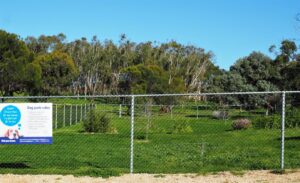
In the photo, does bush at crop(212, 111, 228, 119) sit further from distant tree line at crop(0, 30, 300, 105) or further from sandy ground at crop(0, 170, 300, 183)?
sandy ground at crop(0, 170, 300, 183)

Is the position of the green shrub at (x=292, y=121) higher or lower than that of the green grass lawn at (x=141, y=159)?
higher

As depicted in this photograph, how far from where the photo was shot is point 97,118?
28.0m

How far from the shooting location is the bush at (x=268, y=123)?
93.1 ft

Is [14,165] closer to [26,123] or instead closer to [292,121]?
[26,123]

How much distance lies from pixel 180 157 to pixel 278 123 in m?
15.3

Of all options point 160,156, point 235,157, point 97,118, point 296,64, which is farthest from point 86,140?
point 296,64

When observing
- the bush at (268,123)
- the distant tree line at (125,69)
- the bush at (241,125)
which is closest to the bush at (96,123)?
the bush at (241,125)

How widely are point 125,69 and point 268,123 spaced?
168ft

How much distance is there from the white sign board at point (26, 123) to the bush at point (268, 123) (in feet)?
60.7

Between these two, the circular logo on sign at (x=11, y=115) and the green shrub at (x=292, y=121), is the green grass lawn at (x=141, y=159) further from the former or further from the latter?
the green shrub at (x=292, y=121)

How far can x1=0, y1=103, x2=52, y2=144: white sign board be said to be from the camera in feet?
38.5

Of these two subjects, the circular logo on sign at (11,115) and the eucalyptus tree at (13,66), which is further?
the eucalyptus tree at (13,66)

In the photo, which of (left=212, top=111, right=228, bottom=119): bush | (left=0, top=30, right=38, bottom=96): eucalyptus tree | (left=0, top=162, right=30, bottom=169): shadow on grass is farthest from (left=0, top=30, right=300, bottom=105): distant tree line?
(left=0, top=162, right=30, bottom=169): shadow on grass

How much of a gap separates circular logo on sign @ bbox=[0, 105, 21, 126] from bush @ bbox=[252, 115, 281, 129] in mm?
18752
